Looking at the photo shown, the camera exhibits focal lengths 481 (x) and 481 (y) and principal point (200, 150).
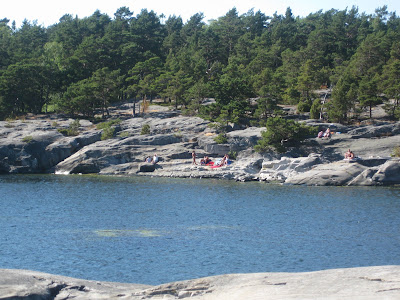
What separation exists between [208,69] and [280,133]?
118 feet

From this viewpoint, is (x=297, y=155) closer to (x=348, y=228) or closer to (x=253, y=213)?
(x=253, y=213)

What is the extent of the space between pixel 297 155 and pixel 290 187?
10.3m

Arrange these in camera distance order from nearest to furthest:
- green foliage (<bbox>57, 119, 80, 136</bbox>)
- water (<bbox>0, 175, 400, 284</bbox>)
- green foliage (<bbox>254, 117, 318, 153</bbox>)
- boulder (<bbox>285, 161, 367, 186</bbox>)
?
water (<bbox>0, 175, 400, 284</bbox>) → boulder (<bbox>285, 161, 367, 186</bbox>) → green foliage (<bbox>254, 117, 318, 153</bbox>) → green foliage (<bbox>57, 119, 80, 136</bbox>)

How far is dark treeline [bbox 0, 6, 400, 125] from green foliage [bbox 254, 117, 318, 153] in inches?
278

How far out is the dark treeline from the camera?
199ft

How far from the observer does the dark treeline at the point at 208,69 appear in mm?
60531

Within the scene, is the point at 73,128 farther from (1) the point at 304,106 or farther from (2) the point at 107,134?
(1) the point at 304,106

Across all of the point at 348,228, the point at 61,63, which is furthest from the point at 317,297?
the point at 61,63

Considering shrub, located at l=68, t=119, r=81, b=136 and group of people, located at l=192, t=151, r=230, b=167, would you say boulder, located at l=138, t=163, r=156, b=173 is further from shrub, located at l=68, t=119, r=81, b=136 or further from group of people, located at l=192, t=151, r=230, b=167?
shrub, located at l=68, t=119, r=81, b=136

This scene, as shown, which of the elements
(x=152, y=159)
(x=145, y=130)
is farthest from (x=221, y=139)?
(x=145, y=130)

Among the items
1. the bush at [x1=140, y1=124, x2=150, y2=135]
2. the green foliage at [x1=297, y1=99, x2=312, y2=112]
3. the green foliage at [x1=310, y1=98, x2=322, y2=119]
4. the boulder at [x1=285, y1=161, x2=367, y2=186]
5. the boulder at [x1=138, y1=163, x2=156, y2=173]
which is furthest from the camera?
the green foliage at [x1=297, y1=99, x2=312, y2=112]

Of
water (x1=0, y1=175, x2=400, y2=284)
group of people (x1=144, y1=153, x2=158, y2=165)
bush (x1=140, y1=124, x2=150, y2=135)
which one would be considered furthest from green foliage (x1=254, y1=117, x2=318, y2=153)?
bush (x1=140, y1=124, x2=150, y2=135)

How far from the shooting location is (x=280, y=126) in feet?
163

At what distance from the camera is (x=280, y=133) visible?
50.2 m
